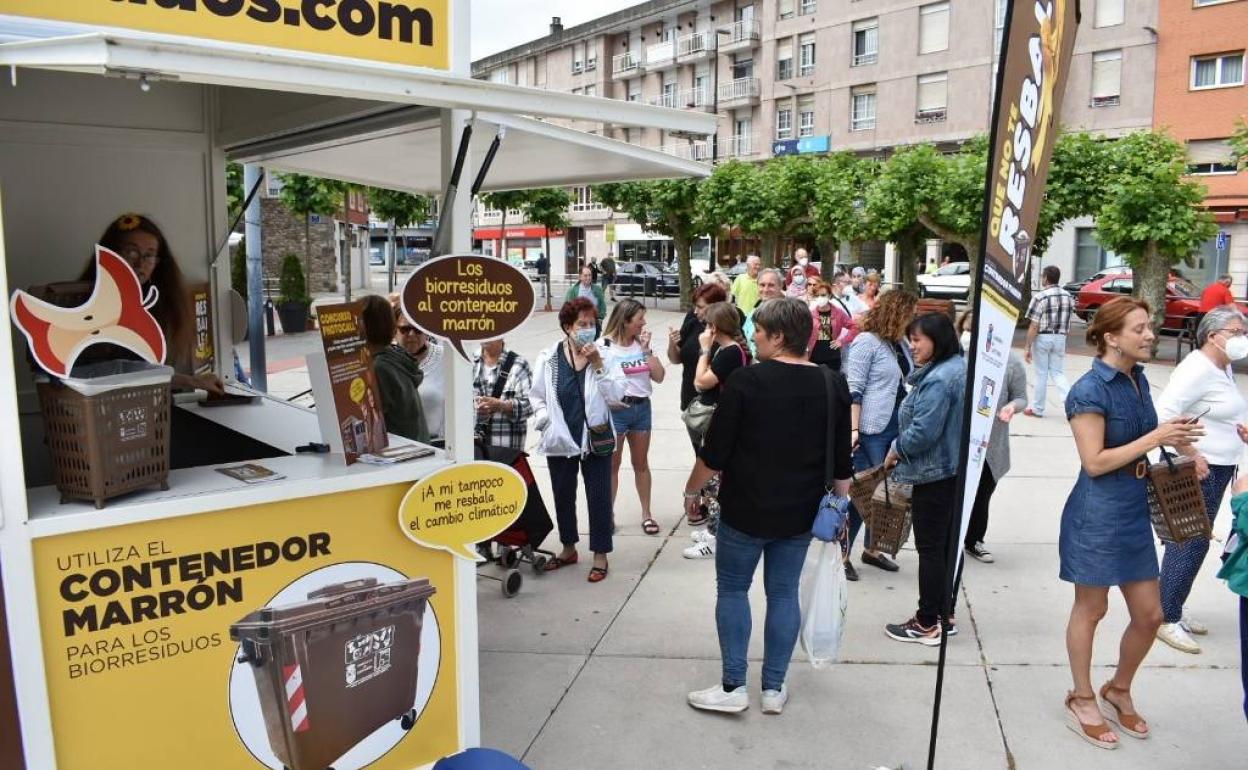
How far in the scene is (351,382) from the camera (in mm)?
3203

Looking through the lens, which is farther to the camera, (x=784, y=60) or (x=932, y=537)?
(x=784, y=60)

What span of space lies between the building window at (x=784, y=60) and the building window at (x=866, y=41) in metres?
4.32

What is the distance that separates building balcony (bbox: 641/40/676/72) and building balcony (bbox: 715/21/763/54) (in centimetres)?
433

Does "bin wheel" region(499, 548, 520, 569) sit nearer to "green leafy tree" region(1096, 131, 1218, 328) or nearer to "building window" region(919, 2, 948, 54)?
"green leafy tree" region(1096, 131, 1218, 328)

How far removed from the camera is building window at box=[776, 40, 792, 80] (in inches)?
1809

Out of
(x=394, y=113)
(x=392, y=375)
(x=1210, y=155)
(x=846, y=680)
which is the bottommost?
(x=846, y=680)

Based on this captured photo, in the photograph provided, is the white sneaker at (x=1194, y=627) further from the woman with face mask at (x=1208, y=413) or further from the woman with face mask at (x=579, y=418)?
the woman with face mask at (x=579, y=418)

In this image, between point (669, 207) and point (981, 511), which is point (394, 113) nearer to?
point (981, 511)

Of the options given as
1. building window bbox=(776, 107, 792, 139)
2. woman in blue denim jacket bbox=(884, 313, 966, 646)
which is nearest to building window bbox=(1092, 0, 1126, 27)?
building window bbox=(776, 107, 792, 139)

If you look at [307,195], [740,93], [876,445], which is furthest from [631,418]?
[740,93]

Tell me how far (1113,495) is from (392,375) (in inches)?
123

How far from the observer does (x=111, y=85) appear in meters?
4.40

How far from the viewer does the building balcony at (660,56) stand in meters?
54.2

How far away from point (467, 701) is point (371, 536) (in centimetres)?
74
